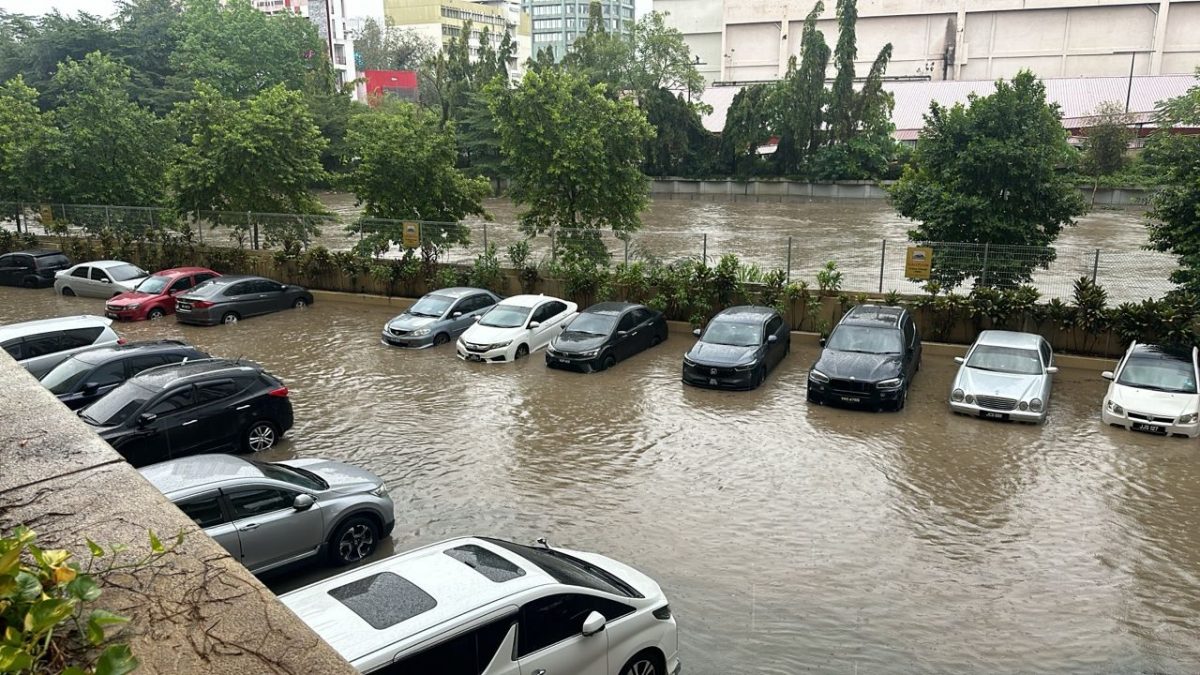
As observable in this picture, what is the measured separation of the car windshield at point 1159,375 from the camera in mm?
14289

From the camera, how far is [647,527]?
10.5m

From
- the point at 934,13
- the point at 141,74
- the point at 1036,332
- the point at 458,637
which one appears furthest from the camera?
the point at 934,13

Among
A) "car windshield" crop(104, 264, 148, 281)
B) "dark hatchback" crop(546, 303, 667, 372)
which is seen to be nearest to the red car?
"car windshield" crop(104, 264, 148, 281)

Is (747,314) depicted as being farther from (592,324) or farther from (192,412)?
(192,412)

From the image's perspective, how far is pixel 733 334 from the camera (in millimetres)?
17656

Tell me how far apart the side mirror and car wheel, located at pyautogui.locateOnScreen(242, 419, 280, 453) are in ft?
27.5

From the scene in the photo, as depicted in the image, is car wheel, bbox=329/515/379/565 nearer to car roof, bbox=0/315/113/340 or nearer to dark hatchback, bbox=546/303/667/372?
dark hatchback, bbox=546/303/667/372

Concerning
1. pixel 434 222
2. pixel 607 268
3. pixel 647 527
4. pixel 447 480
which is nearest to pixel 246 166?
pixel 434 222

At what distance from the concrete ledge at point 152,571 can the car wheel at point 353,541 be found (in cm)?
450

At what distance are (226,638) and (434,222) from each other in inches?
927

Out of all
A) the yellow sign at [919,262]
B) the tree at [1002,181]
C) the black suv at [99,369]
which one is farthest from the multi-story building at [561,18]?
the black suv at [99,369]

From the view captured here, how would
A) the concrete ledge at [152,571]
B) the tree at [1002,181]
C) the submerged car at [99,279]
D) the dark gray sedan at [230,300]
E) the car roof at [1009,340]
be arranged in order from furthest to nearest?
the submerged car at [99,279] < the dark gray sedan at [230,300] < the tree at [1002,181] < the car roof at [1009,340] < the concrete ledge at [152,571]

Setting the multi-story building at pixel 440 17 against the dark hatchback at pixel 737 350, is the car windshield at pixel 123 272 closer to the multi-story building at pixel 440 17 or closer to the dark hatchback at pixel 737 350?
the dark hatchback at pixel 737 350

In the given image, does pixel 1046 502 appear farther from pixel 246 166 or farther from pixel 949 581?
pixel 246 166
